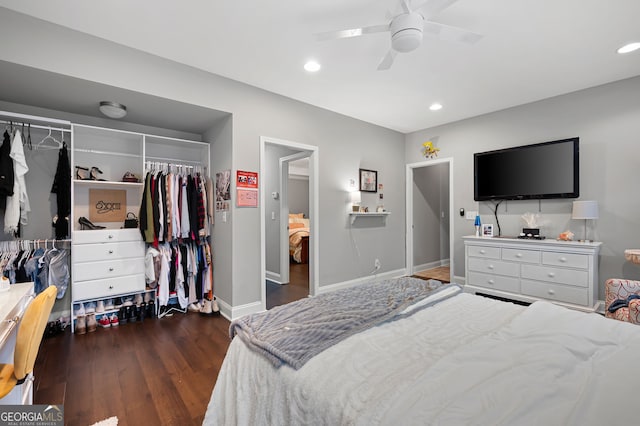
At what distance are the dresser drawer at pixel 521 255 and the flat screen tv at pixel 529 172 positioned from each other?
763 millimetres

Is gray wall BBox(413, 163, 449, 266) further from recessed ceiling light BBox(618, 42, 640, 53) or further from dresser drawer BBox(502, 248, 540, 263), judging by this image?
recessed ceiling light BBox(618, 42, 640, 53)

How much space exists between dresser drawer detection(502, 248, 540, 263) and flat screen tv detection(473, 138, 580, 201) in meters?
0.76

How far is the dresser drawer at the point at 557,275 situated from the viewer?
10.1 feet

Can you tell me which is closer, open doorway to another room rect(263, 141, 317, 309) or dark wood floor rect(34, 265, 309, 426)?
dark wood floor rect(34, 265, 309, 426)

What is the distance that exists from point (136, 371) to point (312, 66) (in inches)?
120

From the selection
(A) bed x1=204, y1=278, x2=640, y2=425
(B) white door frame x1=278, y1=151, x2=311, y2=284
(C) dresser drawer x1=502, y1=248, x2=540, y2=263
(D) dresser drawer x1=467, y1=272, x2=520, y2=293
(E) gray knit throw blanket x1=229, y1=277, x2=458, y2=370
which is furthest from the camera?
(B) white door frame x1=278, y1=151, x2=311, y2=284

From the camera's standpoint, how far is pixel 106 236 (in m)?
2.96

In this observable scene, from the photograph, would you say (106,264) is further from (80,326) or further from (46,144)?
(46,144)

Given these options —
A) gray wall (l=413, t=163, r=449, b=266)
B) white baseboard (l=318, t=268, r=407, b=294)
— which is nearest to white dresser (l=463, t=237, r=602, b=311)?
white baseboard (l=318, t=268, r=407, b=294)

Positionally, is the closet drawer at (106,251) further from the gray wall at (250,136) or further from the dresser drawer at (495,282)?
the dresser drawer at (495,282)

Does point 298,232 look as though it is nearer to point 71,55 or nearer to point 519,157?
point 519,157

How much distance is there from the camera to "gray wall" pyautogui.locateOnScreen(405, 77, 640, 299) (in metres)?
3.09

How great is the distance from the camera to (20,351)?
1264mm

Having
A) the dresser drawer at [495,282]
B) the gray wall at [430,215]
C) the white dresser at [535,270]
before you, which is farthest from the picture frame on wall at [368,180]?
Answer: the dresser drawer at [495,282]
